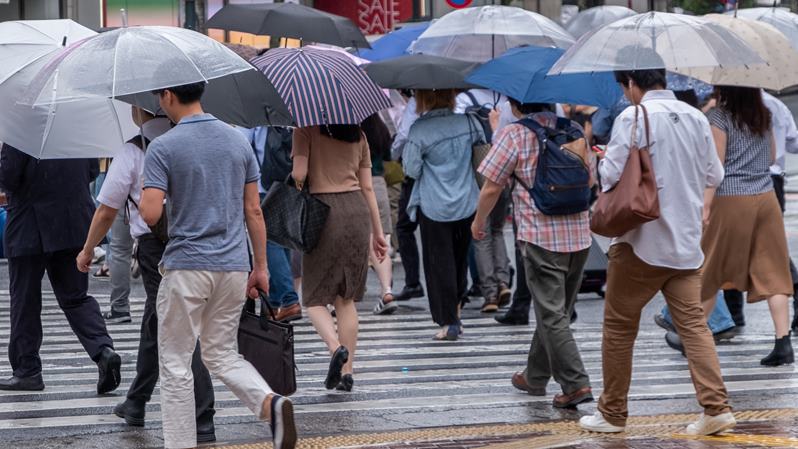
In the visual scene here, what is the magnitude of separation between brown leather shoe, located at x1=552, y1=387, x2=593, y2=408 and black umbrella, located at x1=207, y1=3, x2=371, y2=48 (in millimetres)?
5814

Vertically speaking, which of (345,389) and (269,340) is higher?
(269,340)

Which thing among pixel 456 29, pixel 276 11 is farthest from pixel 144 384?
pixel 456 29

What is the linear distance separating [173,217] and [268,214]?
8.98 ft

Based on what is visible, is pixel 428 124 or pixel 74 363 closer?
pixel 74 363

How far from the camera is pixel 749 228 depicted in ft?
32.6

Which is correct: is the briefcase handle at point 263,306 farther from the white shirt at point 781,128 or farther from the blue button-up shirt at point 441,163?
the white shirt at point 781,128

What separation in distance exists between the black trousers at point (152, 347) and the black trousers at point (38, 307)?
1.18 metres

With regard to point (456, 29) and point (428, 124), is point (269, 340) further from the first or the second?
point (456, 29)

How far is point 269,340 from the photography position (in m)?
7.44

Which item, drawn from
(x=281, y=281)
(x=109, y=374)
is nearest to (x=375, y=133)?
(x=281, y=281)

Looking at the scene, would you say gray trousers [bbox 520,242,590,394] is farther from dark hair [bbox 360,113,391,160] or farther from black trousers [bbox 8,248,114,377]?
dark hair [bbox 360,113,391,160]

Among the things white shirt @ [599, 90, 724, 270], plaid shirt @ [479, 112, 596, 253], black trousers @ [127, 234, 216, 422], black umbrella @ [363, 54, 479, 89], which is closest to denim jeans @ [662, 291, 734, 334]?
black umbrella @ [363, 54, 479, 89]

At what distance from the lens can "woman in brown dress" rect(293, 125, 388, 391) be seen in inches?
364

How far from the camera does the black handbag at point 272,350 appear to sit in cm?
739
